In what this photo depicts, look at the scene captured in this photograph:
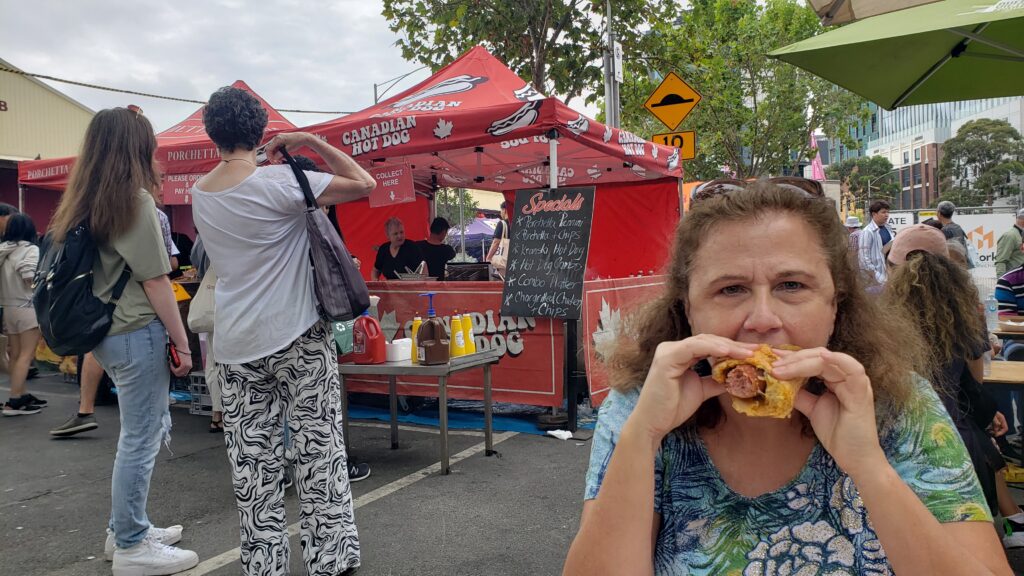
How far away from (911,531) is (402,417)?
6058 mm

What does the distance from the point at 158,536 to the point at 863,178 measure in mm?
83846

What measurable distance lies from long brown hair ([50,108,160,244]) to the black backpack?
7cm

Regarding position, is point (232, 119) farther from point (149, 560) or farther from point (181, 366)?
point (149, 560)

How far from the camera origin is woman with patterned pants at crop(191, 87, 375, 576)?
309 cm

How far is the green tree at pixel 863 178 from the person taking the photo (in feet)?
251

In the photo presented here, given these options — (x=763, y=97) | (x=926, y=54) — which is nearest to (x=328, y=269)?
(x=926, y=54)

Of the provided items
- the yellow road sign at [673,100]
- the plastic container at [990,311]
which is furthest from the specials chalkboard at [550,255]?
the yellow road sign at [673,100]

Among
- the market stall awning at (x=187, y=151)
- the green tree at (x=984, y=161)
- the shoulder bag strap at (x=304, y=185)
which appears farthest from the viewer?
the green tree at (x=984, y=161)

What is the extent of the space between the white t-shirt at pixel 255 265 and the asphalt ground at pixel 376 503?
1.31m

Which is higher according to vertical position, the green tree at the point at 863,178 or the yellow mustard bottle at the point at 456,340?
A: the green tree at the point at 863,178

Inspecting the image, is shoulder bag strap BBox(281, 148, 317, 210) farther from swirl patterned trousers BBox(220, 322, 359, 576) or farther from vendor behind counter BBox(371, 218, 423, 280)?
vendor behind counter BBox(371, 218, 423, 280)

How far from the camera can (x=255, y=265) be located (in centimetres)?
317

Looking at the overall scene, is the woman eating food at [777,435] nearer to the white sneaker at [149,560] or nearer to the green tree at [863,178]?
the white sneaker at [149,560]

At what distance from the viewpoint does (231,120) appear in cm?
309
